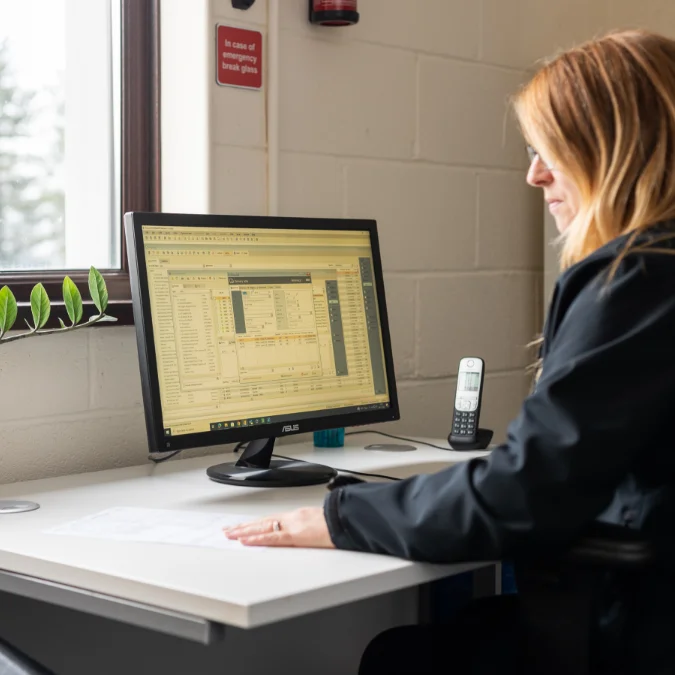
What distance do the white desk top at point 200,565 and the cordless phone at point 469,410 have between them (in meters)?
0.49

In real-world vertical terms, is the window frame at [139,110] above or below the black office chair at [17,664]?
above

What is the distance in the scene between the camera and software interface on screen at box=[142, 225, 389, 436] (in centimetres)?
177

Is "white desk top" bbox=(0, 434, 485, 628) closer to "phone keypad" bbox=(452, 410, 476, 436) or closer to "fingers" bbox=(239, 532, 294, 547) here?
"fingers" bbox=(239, 532, 294, 547)

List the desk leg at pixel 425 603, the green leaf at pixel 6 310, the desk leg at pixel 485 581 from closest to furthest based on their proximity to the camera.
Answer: the green leaf at pixel 6 310
the desk leg at pixel 485 581
the desk leg at pixel 425 603

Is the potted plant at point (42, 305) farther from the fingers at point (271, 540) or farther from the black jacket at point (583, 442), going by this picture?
the black jacket at point (583, 442)

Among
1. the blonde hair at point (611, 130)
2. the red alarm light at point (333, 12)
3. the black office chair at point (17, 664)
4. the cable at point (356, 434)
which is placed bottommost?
the black office chair at point (17, 664)

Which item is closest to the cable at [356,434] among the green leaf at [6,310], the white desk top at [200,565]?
the white desk top at [200,565]

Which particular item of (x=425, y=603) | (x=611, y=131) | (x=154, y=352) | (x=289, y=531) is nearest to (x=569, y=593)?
(x=289, y=531)

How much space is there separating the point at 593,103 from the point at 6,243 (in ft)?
3.94

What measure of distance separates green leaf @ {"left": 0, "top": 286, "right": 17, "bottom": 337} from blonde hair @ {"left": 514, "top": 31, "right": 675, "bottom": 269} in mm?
823

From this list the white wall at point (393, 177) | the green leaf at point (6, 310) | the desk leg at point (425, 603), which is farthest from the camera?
the desk leg at point (425, 603)

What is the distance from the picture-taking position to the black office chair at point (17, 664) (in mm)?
1235

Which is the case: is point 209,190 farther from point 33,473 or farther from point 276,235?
point 33,473

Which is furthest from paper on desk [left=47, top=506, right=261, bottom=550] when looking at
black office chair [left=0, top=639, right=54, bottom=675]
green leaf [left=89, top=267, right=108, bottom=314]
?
green leaf [left=89, top=267, right=108, bottom=314]
